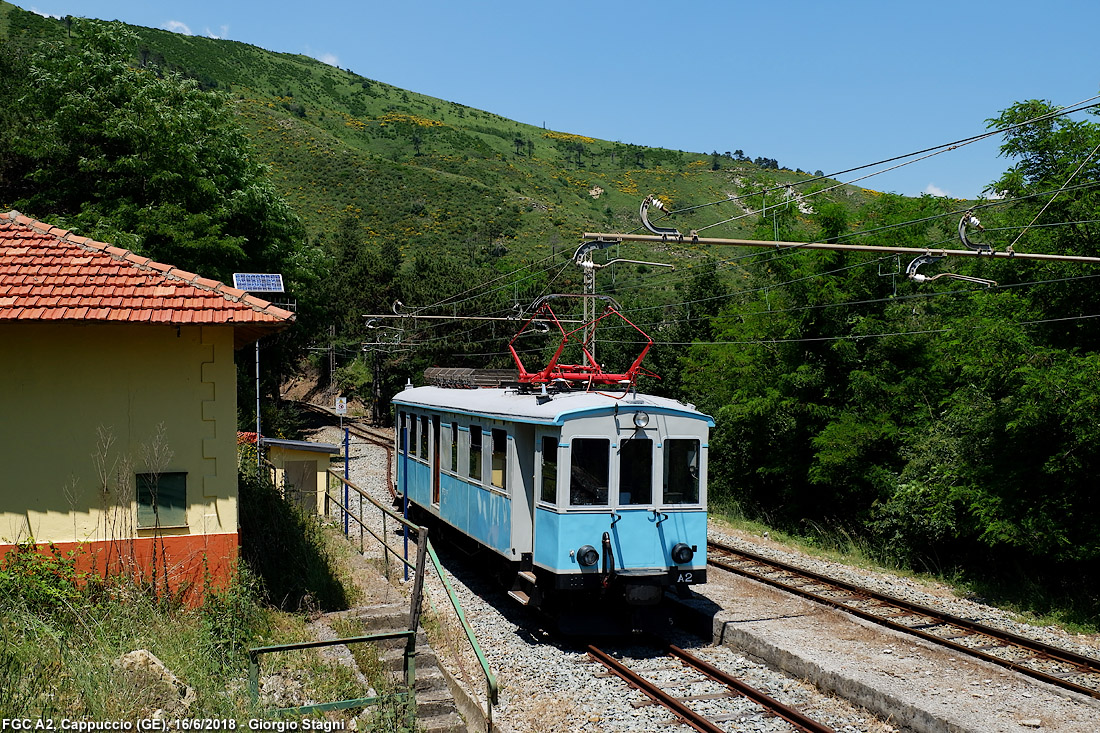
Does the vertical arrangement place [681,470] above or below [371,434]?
above

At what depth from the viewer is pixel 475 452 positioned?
13.1m

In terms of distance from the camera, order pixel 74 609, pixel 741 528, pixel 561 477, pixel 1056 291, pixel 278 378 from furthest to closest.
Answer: pixel 278 378 < pixel 741 528 < pixel 1056 291 < pixel 561 477 < pixel 74 609

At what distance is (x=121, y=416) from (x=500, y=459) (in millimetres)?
4940

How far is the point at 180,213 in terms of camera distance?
24594 millimetres

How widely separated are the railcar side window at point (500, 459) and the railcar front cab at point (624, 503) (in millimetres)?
834

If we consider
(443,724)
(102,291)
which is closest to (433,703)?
(443,724)

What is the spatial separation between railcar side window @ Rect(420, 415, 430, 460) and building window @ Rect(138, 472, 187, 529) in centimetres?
720

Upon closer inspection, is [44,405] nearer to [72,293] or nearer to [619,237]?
[72,293]

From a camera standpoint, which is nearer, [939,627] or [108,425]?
[108,425]

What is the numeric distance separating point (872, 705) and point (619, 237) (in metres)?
5.32

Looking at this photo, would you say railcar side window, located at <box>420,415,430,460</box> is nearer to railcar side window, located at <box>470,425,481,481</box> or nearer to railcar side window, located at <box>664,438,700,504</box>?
railcar side window, located at <box>470,425,481,481</box>

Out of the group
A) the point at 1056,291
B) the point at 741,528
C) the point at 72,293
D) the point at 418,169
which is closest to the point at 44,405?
the point at 72,293

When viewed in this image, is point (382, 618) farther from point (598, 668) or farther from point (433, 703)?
point (598, 668)

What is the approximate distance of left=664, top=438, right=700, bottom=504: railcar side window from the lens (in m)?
11.1
